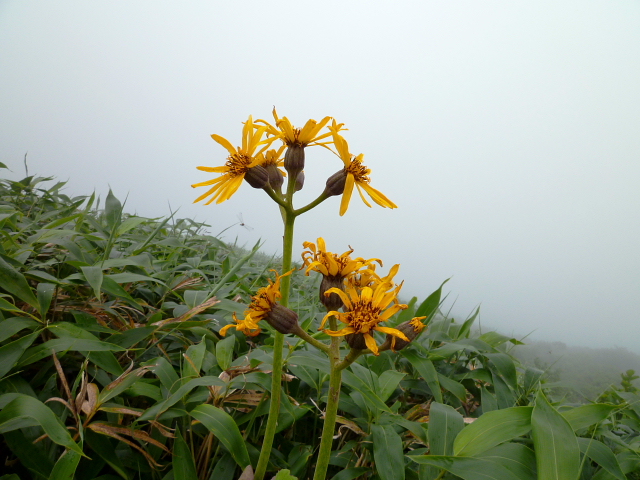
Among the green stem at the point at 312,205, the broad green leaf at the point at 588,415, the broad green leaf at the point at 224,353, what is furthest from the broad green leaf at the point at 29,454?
the broad green leaf at the point at 588,415

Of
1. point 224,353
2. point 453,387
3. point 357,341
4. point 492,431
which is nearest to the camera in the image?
point 357,341

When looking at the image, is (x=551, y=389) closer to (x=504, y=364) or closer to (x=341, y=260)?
(x=504, y=364)

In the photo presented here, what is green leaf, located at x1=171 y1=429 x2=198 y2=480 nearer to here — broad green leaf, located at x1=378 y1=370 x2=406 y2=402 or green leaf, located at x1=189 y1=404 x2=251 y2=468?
green leaf, located at x1=189 y1=404 x2=251 y2=468

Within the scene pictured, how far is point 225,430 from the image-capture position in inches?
48.6

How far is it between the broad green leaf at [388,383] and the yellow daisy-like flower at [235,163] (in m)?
1.04

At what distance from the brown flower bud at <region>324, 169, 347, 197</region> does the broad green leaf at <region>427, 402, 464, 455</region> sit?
0.90 m

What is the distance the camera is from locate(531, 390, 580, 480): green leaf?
98 centimetres

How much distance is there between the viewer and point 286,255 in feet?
3.68

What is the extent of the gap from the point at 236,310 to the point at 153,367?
20.3 inches

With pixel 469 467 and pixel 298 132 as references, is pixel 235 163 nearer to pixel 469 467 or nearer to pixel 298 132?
pixel 298 132

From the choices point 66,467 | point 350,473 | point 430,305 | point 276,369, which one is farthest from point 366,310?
point 430,305

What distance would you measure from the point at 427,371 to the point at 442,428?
16.2 inches

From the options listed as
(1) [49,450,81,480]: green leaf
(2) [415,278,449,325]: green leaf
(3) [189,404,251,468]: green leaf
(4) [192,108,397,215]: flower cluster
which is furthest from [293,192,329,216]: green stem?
(2) [415,278,449,325]: green leaf

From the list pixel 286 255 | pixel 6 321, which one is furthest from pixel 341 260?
pixel 6 321
